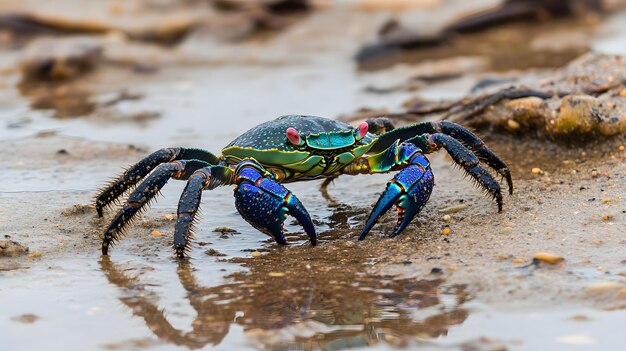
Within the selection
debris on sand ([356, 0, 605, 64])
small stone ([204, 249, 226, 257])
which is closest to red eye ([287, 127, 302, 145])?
small stone ([204, 249, 226, 257])

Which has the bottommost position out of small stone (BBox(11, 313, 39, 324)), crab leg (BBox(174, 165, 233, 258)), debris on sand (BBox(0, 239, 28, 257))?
small stone (BBox(11, 313, 39, 324))

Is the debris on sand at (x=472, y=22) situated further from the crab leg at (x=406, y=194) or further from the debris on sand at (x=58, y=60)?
the crab leg at (x=406, y=194)

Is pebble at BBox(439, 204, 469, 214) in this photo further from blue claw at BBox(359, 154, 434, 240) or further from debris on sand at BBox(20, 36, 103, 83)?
debris on sand at BBox(20, 36, 103, 83)

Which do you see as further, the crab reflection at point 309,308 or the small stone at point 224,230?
the small stone at point 224,230

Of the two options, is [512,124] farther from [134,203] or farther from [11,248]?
[11,248]

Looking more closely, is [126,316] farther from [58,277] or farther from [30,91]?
[30,91]

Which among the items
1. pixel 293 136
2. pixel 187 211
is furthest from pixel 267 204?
pixel 293 136

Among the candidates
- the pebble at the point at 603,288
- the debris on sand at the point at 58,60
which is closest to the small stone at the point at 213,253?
the pebble at the point at 603,288
